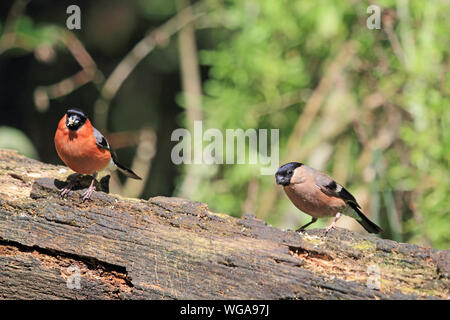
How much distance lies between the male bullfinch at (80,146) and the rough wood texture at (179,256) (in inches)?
16.7

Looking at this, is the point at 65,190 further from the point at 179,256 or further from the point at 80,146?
the point at 179,256

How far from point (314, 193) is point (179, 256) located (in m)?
1.35

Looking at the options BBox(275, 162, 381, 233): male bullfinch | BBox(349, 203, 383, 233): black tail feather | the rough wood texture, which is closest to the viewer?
the rough wood texture

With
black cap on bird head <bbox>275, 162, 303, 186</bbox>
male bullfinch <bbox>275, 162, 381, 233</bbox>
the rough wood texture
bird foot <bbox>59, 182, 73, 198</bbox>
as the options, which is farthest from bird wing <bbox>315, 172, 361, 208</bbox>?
bird foot <bbox>59, 182, 73, 198</bbox>

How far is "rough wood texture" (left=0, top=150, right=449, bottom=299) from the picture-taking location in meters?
3.09

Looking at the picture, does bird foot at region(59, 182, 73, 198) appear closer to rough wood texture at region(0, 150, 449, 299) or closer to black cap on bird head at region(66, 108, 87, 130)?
rough wood texture at region(0, 150, 449, 299)

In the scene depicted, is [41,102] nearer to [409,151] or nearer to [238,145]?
[238,145]

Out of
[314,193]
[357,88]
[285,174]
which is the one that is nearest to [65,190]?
[285,174]

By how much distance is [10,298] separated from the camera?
342 cm

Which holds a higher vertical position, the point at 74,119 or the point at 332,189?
the point at 74,119

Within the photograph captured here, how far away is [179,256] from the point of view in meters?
3.29

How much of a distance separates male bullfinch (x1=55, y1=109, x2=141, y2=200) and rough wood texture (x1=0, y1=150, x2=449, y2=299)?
42 centimetres

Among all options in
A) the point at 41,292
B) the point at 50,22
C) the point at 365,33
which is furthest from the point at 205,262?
the point at 50,22
